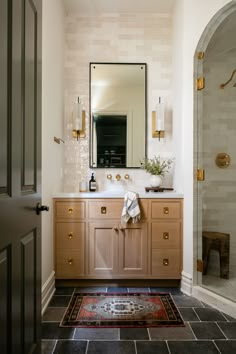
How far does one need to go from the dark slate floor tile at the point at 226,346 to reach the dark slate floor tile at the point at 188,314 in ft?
1.05

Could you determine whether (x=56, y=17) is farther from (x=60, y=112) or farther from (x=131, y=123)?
(x=131, y=123)

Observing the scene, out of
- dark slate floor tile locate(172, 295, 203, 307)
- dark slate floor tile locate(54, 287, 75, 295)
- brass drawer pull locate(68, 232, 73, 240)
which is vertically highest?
brass drawer pull locate(68, 232, 73, 240)

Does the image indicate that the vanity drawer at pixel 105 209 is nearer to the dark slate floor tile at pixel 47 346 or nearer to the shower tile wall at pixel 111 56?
the shower tile wall at pixel 111 56

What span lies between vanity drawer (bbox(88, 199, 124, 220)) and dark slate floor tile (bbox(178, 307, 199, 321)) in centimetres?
104

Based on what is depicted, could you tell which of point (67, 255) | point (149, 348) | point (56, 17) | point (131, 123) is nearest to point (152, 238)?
point (67, 255)

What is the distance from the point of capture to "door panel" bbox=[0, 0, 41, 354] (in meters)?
A: 1.09

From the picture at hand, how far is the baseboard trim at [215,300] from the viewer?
7.36 feet

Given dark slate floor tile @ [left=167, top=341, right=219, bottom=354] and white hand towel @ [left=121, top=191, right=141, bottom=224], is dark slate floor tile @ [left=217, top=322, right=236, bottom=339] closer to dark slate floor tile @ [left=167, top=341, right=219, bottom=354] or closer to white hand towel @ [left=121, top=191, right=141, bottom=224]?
dark slate floor tile @ [left=167, top=341, right=219, bottom=354]

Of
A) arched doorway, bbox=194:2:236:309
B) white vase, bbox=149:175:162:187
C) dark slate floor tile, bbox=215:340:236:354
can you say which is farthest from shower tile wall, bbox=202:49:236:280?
dark slate floor tile, bbox=215:340:236:354

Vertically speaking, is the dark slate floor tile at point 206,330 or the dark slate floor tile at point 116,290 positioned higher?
the dark slate floor tile at point 206,330

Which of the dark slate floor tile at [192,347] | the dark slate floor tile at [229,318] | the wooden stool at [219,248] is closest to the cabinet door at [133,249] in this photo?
the wooden stool at [219,248]

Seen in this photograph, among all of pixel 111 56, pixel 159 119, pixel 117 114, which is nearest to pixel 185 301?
pixel 159 119

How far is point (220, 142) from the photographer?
126 inches

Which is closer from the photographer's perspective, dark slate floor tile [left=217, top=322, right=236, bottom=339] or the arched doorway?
dark slate floor tile [left=217, top=322, right=236, bottom=339]
